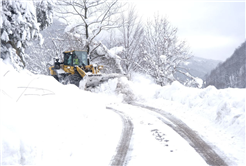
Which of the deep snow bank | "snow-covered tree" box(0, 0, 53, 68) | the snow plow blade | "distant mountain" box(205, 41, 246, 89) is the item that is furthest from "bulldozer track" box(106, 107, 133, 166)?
"distant mountain" box(205, 41, 246, 89)

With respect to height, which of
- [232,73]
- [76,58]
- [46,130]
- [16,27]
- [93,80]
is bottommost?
[232,73]

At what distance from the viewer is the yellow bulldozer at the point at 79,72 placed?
12750mm

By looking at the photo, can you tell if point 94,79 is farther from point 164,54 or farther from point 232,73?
point 232,73

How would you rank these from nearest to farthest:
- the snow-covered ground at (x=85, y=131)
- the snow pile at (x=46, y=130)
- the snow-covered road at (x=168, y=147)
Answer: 1. the snow pile at (x=46, y=130)
2. the snow-covered ground at (x=85, y=131)
3. the snow-covered road at (x=168, y=147)

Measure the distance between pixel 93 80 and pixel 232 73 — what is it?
385 ft

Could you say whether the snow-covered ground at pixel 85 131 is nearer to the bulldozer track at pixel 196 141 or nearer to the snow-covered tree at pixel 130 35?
the bulldozer track at pixel 196 141

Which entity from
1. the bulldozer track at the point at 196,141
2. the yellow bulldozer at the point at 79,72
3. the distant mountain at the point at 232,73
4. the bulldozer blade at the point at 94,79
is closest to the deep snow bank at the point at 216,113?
the bulldozer track at the point at 196,141

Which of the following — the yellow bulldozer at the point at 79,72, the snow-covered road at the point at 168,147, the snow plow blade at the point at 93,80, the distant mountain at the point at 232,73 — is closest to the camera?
the snow-covered road at the point at 168,147

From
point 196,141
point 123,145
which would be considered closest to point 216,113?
point 196,141

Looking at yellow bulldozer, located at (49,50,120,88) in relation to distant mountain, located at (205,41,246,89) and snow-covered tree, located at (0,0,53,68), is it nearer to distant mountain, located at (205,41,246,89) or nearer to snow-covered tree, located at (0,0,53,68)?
snow-covered tree, located at (0,0,53,68)

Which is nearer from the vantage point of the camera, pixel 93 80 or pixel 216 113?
pixel 216 113

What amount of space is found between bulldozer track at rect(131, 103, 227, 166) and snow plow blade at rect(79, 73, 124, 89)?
6928 millimetres

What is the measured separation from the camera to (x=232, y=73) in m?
108

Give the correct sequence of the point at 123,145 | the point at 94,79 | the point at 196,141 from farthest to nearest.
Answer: the point at 94,79 → the point at 196,141 → the point at 123,145
